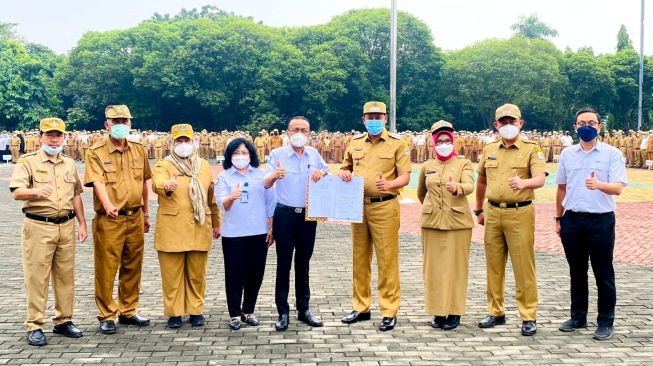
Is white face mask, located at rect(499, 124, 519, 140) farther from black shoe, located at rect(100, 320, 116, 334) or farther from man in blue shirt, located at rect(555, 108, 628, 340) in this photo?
black shoe, located at rect(100, 320, 116, 334)

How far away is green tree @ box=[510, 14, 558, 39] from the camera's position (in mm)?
74938

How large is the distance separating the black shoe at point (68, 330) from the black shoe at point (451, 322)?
320 centimetres

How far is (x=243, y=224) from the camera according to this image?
632 centimetres

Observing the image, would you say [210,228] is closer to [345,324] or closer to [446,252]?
[345,324]

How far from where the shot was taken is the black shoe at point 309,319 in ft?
21.0

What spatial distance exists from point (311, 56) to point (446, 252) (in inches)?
1876

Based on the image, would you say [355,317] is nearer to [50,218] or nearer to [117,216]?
[117,216]

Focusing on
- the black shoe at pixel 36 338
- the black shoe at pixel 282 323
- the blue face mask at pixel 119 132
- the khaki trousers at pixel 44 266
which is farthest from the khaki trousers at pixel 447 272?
the black shoe at pixel 36 338

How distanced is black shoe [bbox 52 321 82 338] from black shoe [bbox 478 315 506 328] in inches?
139

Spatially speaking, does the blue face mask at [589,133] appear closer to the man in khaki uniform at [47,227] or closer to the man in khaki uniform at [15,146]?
the man in khaki uniform at [47,227]

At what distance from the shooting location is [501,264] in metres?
6.45

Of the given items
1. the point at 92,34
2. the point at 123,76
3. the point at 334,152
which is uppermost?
the point at 92,34

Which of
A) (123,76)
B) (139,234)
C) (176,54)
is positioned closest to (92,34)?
(123,76)

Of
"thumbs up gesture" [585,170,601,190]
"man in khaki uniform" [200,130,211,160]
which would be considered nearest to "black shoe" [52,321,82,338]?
"thumbs up gesture" [585,170,601,190]
